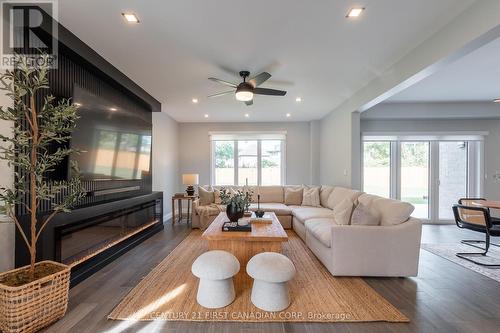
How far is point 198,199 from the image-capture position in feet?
17.0

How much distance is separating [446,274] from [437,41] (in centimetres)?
282

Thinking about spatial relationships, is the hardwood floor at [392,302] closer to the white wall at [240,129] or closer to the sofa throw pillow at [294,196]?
the sofa throw pillow at [294,196]

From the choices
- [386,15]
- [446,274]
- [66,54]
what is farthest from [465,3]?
[66,54]

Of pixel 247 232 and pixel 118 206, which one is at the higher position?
pixel 118 206

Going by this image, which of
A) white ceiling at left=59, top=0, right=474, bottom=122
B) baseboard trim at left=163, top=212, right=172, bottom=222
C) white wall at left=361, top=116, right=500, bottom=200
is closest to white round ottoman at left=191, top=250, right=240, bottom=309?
white ceiling at left=59, top=0, right=474, bottom=122

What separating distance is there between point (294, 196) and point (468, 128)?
4.51m

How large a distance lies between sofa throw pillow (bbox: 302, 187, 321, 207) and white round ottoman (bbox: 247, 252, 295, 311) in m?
3.20

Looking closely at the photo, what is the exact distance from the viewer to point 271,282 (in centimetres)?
202

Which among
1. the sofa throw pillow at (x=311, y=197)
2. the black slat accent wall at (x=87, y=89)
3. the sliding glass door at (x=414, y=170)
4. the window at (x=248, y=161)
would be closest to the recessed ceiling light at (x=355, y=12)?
the black slat accent wall at (x=87, y=89)

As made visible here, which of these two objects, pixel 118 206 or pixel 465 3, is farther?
pixel 118 206

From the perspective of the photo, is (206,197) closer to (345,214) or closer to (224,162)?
(224,162)

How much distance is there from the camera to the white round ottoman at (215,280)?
2053 millimetres

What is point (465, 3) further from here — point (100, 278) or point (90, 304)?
point (100, 278)

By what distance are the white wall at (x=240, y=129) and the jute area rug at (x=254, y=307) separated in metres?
4.00
